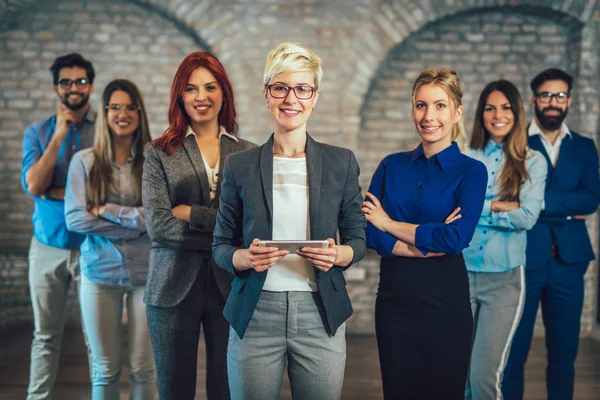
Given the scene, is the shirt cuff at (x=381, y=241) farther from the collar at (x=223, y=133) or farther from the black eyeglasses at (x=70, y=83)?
the black eyeglasses at (x=70, y=83)

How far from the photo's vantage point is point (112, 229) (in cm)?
294

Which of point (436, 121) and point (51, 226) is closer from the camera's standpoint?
point (436, 121)

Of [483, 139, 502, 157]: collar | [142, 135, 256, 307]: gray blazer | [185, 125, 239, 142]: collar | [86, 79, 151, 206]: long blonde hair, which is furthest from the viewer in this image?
[483, 139, 502, 157]: collar

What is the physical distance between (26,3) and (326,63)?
2.66m

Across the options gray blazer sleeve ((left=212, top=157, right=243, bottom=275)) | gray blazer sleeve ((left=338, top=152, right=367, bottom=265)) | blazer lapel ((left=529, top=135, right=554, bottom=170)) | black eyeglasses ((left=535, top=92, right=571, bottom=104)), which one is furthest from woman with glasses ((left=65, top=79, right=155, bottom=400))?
black eyeglasses ((left=535, top=92, right=571, bottom=104))

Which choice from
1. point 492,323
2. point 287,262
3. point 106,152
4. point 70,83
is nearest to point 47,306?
point 106,152

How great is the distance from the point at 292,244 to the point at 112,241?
5.00ft

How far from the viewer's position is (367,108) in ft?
18.7

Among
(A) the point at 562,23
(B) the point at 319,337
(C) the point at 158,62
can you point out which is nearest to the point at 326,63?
(C) the point at 158,62

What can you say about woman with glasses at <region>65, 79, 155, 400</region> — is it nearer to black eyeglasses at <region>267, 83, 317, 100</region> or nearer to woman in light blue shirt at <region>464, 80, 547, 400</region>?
black eyeglasses at <region>267, 83, 317, 100</region>

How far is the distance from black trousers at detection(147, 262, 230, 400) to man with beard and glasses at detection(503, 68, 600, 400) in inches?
64.5

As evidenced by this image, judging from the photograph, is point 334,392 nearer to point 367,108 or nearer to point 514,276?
point 514,276

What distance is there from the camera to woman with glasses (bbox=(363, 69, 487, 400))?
2275mm

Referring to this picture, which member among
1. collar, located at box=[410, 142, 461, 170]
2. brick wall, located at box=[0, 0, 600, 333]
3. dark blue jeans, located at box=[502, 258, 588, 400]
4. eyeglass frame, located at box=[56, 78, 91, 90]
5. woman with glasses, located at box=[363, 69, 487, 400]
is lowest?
dark blue jeans, located at box=[502, 258, 588, 400]
